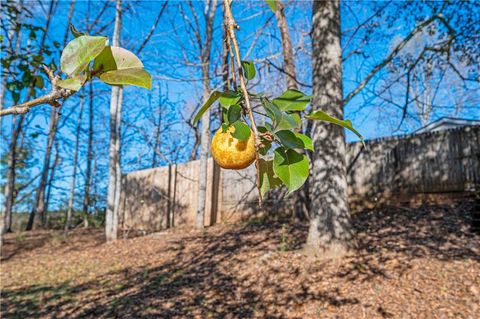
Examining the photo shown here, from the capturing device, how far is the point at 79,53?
48 centimetres

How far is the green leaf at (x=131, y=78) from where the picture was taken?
0.50 metres

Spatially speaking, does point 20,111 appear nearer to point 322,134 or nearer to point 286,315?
point 286,315

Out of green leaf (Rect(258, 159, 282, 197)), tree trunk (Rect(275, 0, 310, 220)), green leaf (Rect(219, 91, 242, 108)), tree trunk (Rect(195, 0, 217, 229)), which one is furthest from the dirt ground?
green leaf (Rect(219, 91, 242, 108))

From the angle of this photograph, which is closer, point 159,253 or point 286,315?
point 286,315

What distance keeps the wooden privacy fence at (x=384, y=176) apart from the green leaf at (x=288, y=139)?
684 cm

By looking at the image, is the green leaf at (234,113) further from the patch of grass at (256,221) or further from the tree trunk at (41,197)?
the tree trunk at (41,197)

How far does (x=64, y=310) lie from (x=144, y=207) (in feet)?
23.8

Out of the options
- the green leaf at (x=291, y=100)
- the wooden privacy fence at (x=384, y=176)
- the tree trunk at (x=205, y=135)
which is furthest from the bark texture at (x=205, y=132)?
the green leaf at (x=291, y=100)

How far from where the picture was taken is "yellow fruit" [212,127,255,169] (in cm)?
52

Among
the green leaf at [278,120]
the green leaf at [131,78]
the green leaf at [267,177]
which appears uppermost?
the green leaf at [131,78]

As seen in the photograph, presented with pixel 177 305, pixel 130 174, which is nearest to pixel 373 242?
pixel 177 305

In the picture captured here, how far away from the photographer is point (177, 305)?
400cm

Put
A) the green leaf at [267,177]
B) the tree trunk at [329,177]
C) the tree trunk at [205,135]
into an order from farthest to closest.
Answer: the tree trunk at [205,135]
the tree trunk at [329,177]
the green leaf at [267,177]

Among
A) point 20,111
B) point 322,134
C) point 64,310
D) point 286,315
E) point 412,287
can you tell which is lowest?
point 64,310
